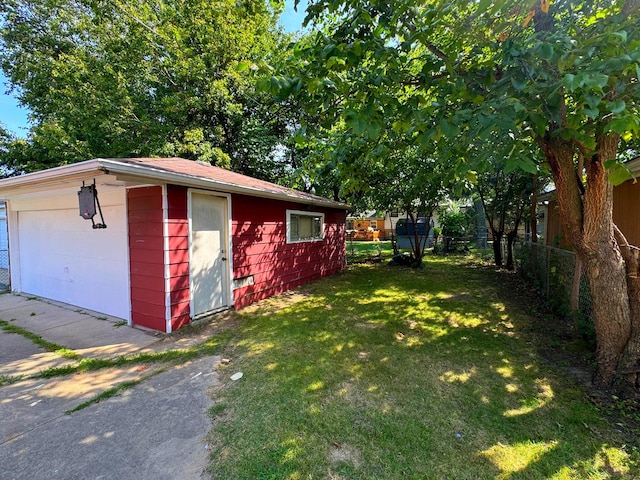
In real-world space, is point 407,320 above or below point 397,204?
below

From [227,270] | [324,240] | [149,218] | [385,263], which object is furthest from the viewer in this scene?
[385,263]

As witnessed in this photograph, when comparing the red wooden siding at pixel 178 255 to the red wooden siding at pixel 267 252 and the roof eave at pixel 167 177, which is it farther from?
the red wooden siding at pixel 267 252

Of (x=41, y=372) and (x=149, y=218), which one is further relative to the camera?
(x=149, y=218)

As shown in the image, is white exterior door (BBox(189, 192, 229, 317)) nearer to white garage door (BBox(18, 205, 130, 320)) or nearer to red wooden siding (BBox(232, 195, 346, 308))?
red wooden siding (BBox(232, 195, 346, 308))

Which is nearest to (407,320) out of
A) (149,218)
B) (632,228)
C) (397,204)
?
(632,228)

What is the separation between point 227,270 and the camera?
5.43 metres

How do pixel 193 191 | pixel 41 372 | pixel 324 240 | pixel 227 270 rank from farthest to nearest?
pixel 324 240 < pixel 227 270 < pixel 193 191 < pixel 41 372

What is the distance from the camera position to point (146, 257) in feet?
14.4

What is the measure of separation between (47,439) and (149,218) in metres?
2.81

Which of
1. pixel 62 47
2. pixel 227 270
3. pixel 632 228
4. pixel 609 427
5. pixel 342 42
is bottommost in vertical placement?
pixel 609 427

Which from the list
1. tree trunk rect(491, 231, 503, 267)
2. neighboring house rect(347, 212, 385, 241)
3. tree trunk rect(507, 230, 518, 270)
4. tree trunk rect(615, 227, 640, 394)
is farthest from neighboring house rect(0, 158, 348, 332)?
neighboring house rect(347, 212, 385, 241)

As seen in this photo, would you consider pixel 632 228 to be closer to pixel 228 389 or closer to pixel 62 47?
pixel 228 389

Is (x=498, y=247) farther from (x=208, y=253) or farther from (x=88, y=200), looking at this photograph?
(x=88, y=200)

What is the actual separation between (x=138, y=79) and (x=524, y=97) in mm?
12498
